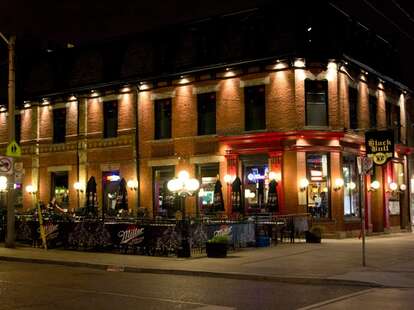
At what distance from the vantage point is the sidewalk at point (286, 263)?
14.6 metres

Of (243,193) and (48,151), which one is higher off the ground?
(48,151)

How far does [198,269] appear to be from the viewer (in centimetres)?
1634

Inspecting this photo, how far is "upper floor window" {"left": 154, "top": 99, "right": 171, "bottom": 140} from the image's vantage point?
3086 cm

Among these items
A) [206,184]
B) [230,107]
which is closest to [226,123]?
[230,107]

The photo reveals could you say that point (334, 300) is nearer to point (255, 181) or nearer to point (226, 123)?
point (255, 181)

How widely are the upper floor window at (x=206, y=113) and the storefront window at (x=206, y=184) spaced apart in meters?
1.72

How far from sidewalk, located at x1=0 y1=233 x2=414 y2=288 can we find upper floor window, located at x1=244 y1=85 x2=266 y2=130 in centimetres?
674

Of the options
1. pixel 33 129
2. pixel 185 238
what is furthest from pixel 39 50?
pixel 185 238

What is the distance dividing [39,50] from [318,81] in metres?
19.7

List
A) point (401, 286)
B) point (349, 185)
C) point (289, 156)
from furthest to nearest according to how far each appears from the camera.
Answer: point (349, 185), point (289, 156), point (401, 286)

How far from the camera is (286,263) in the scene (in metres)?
17.5

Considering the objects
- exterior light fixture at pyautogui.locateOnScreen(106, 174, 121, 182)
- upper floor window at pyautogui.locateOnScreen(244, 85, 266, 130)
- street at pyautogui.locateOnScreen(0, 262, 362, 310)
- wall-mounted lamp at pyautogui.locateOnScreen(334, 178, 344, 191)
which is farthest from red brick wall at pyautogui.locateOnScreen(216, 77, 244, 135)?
street at pyautogui.locateOnScreen(0, 262, 362, 310)

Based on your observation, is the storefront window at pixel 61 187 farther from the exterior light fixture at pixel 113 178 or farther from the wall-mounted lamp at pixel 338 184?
the wall-mounted lamp at pixel 338 184

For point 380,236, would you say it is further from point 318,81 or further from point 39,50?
point 39,50
